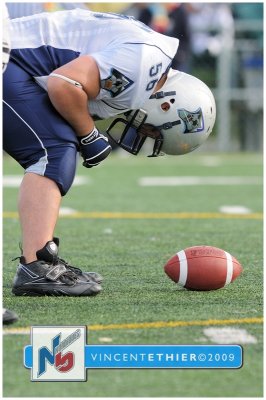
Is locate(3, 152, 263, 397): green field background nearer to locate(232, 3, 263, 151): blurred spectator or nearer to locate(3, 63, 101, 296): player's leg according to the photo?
locate(3, 63, 101, 296): player's leg

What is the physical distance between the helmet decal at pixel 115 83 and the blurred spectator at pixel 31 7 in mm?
6511

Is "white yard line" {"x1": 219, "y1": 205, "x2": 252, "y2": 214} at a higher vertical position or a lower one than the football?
lower

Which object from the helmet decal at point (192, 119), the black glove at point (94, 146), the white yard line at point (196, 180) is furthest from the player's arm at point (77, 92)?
the white yard line at point (196, 180)

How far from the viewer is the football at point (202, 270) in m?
4.25

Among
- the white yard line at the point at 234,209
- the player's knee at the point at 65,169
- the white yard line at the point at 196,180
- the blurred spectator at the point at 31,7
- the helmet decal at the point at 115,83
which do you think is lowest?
the white yard line at the point at 196,180

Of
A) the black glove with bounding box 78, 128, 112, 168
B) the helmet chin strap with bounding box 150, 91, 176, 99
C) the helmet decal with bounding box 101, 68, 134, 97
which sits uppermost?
the helmet decal with bounding box 101, 68, 134, 97

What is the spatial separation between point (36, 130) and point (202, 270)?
2.96 ft

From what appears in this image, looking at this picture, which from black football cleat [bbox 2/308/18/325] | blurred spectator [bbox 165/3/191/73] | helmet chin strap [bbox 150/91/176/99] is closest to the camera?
black football cleat [bbox 2/308/18/325]

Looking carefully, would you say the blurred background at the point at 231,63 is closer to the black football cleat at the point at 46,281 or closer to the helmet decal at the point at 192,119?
the helmet decal at the point at 192,119

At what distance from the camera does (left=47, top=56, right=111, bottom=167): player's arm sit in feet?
13.3

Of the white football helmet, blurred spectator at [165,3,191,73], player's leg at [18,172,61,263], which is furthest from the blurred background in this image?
player's leg at [18,172,61,263]

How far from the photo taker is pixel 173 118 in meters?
4.39

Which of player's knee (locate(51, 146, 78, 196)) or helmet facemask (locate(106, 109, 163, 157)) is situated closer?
player's knee (locate(51, 146, 78, 196))

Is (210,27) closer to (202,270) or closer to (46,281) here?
(202,270)
